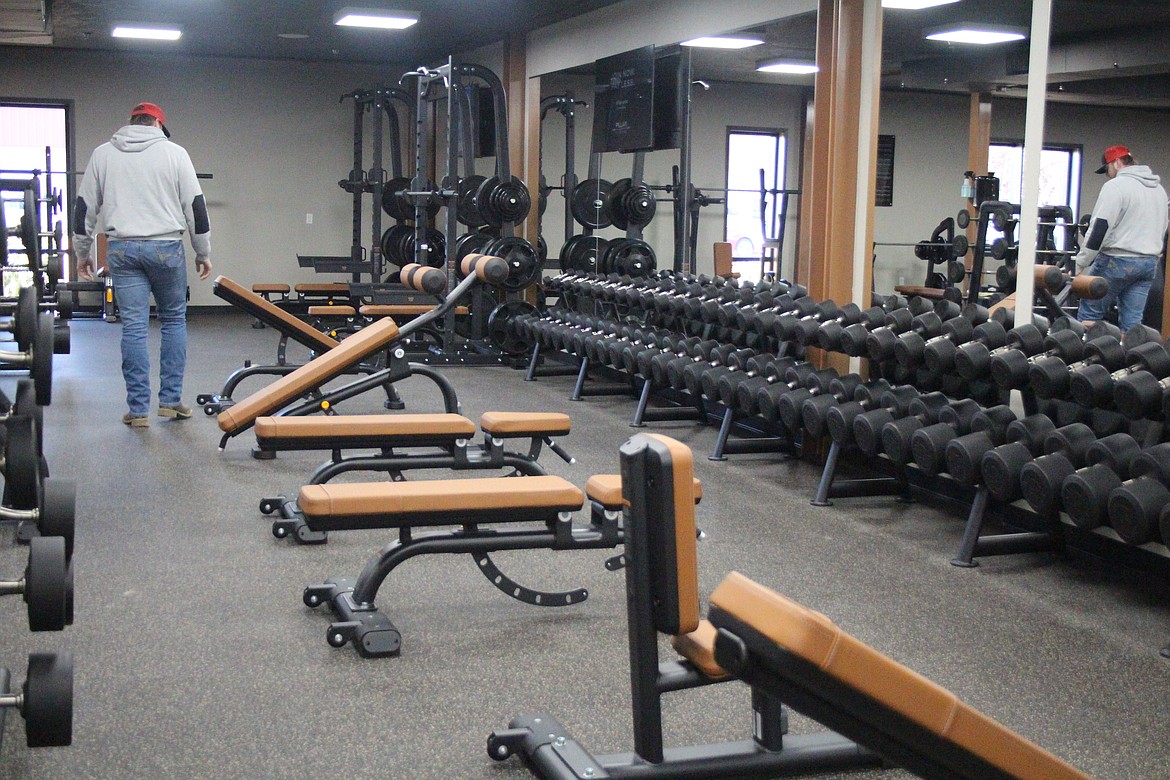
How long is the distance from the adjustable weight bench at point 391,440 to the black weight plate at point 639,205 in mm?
4242

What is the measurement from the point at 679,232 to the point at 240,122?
6.67 meters

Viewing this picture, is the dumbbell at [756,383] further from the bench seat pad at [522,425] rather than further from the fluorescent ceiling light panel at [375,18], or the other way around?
the fluorescent ceiling light panel at [375,18]

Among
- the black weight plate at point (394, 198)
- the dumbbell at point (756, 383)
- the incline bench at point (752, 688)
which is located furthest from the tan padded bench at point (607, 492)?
the black weight plate at point (394, 198)

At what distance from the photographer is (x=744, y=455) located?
5184 millimetres

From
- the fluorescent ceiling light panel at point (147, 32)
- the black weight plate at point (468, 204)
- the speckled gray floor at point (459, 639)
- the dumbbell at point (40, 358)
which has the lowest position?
the speckled gray floor at point (459, 639)

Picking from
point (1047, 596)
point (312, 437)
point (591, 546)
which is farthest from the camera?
point (312, 437)

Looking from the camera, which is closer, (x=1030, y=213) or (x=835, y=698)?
(x=835, y=698)

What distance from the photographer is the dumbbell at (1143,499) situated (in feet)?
9.61

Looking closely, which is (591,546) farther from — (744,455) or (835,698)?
(744,455)

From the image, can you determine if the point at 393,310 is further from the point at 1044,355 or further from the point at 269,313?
the point at 1044,355

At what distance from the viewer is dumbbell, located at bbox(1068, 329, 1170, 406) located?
3.25 meters

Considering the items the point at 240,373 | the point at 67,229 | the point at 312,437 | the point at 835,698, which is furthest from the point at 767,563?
the point at 67,229

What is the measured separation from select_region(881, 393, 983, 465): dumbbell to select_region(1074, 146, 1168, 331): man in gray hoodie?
0.99 metres

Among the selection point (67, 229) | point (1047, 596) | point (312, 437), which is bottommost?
point (1047, 596)
